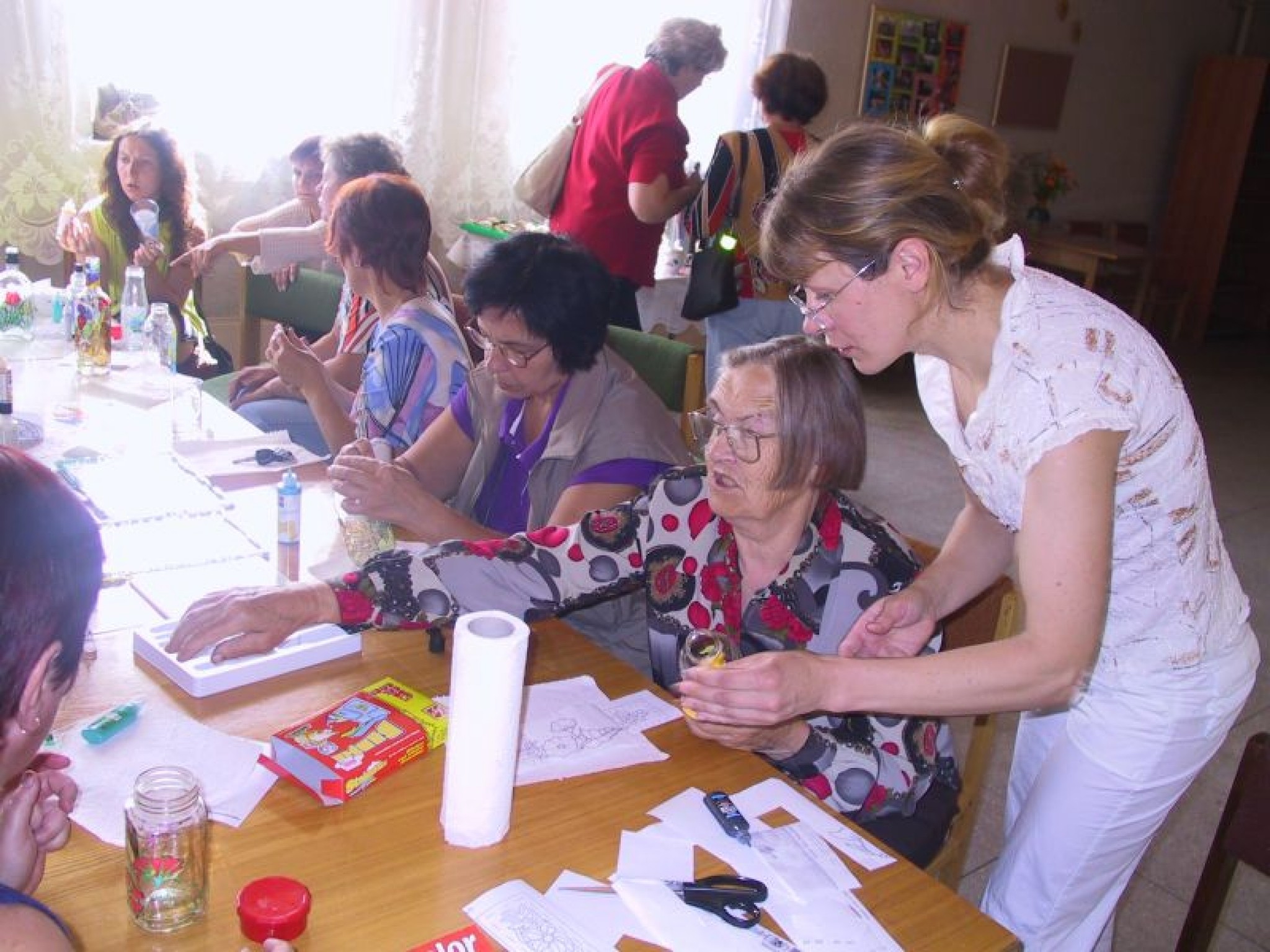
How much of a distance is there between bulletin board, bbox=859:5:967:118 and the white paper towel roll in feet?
20.0

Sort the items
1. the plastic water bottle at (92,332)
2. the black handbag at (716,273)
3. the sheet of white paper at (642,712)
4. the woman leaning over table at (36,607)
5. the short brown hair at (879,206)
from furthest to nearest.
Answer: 1. the black handbag at (716,273)
2. the plastic water bottle at (92,332)
3. the sheet of white paper at (642,712)
4. the short brown hair at (879,206)
5. the woman leaning over table at (36,607)

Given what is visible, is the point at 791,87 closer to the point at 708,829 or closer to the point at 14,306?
the point at 14,306

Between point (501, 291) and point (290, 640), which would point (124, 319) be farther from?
point (290, 640)

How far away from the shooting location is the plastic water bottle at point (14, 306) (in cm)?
319

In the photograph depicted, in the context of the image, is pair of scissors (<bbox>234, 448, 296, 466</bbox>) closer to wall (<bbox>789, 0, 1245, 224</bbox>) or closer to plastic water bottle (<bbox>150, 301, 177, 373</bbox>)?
plastic water bottle (<bbox>150, 301, 177, 373</bbox>)

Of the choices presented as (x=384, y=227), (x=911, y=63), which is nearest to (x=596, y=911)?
(x=384, y=227)

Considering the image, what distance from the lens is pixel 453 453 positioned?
251cm

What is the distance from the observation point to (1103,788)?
5.00ft

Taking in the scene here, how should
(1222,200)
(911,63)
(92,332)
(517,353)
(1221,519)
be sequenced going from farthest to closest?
(1222,200) → (911,63) → (1221,519) → (92,332) → (517,353)

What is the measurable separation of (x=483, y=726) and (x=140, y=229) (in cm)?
303

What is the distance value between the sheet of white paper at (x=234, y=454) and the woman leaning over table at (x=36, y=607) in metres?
1.35

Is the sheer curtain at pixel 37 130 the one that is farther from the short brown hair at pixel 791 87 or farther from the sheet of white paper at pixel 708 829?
the sheet of white paper at pixel 708 829

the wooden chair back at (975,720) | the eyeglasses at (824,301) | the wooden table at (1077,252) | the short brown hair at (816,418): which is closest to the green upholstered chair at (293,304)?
the short brown hair at (816,418)

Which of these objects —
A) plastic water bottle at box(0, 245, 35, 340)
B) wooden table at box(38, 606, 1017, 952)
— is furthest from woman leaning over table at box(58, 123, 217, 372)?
wooden table at box(38, 606, 1017, 952)
